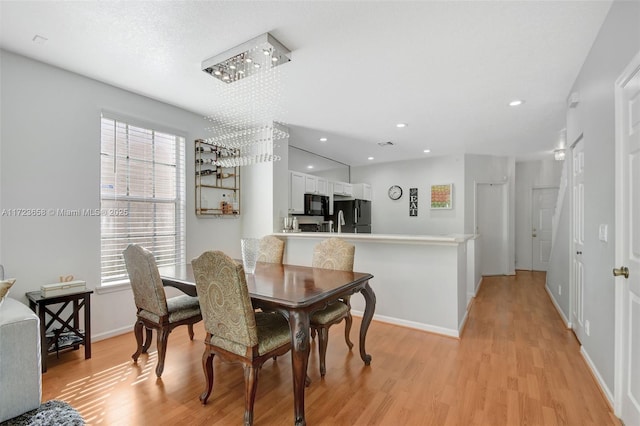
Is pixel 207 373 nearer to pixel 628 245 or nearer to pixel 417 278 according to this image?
pixel 417 278

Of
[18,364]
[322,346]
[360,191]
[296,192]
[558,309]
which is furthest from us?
[360,191]

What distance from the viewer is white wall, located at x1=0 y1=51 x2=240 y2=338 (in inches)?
97.7

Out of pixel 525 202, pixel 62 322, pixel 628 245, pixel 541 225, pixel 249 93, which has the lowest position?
pixel 62 322

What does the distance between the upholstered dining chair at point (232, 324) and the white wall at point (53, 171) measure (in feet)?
6.00

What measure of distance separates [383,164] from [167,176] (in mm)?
4937

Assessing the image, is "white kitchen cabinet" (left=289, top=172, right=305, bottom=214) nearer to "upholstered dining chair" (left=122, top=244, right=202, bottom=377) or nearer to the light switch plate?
"upholstered dining chair" (left=122, top=244, right=202, bottom=377)

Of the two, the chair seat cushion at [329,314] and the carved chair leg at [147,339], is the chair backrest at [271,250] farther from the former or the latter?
the carved chair leg at [147,339]

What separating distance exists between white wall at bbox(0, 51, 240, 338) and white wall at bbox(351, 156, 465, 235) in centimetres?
521

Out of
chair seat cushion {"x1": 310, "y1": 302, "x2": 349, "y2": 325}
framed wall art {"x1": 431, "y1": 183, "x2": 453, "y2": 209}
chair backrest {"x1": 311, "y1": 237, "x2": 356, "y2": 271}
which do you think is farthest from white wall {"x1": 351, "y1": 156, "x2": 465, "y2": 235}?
chair seat cushion {"x1": 310, "y1": 302, "x2": 349, "y2": 325}

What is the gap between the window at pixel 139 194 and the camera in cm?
313

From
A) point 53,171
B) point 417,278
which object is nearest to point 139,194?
point 53,171

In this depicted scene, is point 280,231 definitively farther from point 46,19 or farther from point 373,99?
point 46,19

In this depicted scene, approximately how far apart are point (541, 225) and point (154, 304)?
26.1 feet

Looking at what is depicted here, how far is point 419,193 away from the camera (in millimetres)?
6707
